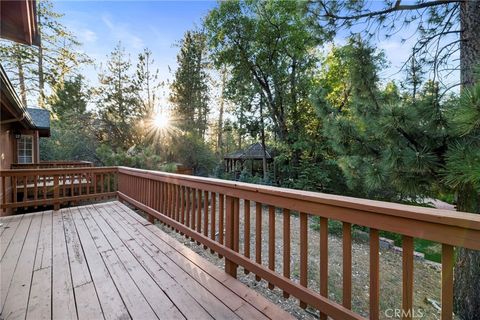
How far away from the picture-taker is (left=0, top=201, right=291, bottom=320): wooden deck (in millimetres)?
1761

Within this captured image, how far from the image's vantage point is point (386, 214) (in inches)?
46.6

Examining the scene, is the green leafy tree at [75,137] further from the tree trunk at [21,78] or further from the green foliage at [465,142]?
the green foliage at [465,142]

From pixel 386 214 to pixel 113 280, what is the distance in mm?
2329

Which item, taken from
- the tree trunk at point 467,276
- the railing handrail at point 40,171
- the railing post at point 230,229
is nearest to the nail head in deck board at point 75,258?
the railing post at point 230,229

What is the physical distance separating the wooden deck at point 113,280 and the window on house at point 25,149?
784 cm

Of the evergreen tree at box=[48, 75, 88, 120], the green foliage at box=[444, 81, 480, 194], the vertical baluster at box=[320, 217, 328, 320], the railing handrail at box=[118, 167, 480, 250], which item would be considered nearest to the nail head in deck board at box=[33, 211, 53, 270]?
the railing handrail at box=[118, 167, 480, 250]

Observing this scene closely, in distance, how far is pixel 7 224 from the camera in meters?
3.89

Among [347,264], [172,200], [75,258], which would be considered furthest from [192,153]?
[347,264]

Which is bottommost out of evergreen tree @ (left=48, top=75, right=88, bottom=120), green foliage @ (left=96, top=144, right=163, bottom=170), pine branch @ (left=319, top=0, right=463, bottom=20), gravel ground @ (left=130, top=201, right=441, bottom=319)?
gravel ground @ (left=130, top=201, right=441, bottom=319)

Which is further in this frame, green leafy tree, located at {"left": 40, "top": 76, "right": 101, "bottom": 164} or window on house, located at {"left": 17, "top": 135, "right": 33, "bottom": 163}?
green leafy tree, located at {"left": 40, "top": 76, "right": 101, "bottom": 164}

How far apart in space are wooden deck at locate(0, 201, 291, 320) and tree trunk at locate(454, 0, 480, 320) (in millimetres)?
2636

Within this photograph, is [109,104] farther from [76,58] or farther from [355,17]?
[355,17]

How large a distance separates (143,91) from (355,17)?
52.3 feet

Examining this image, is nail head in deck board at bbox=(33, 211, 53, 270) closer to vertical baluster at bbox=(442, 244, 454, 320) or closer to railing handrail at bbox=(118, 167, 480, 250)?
railing handrail at bbox=(118, 167, 480, 250)
